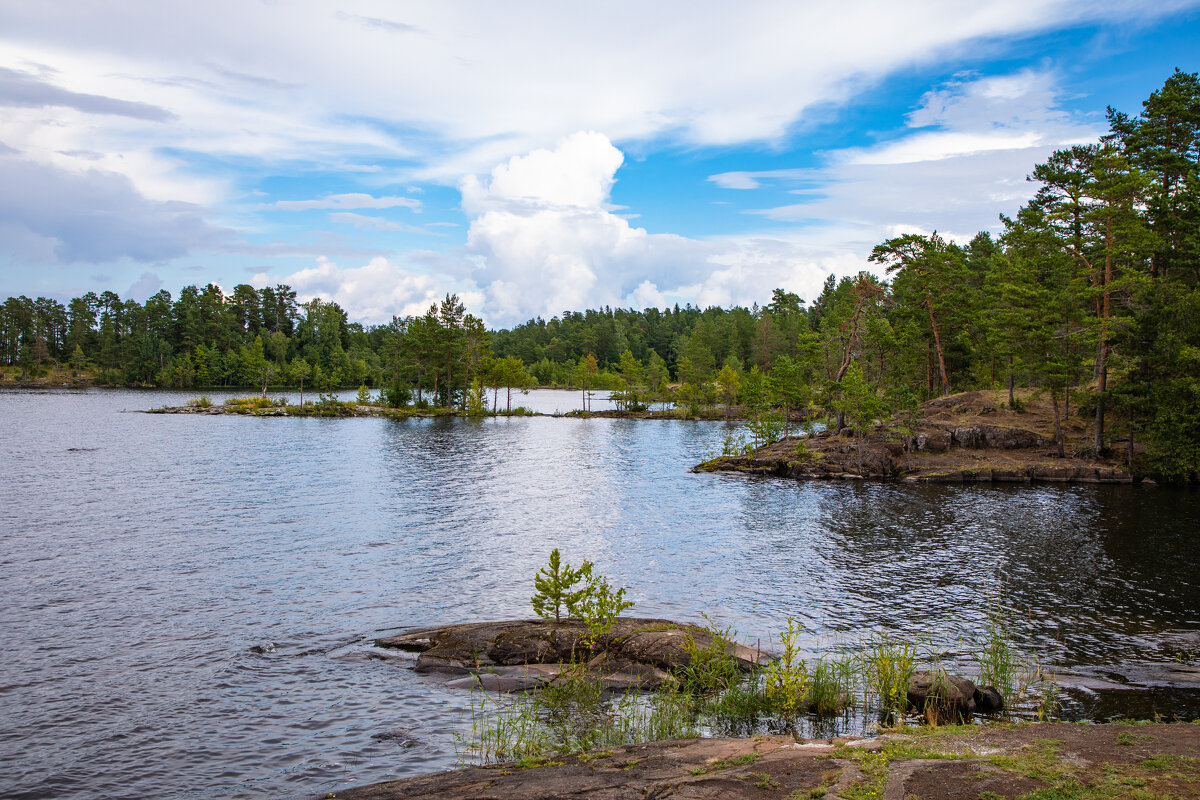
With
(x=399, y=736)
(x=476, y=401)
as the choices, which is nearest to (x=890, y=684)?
(x=399, y=736)

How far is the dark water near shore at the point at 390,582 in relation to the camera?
574 inches

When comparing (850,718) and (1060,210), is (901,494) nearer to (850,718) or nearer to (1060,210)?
(1060,210)

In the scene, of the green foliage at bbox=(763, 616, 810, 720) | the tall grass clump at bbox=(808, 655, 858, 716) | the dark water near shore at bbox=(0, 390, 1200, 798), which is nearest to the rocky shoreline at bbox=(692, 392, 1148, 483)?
the dark water near shore at bbox=(0, 390, 1200, 798)

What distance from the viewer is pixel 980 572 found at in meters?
28.7

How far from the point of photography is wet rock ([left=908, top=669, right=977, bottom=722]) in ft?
48.0

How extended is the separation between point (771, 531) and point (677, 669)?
21695 mm

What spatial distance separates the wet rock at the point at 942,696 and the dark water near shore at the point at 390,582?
2695mm

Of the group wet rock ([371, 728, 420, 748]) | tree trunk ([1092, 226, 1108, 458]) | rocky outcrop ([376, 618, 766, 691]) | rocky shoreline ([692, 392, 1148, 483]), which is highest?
tree trunk ([1092, 226, 1108, 458])

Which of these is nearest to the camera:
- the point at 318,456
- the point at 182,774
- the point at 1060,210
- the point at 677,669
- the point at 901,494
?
the point at 182,774

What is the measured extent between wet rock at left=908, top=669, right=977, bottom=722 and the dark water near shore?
2695mm

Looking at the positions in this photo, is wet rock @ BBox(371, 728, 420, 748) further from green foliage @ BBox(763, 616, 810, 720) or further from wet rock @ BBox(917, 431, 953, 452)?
wet rock @ BBox(917, 431, 953, 452)

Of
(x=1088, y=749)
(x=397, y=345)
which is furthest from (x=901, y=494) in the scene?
(x=397, y=345)

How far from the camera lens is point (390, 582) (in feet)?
87.7

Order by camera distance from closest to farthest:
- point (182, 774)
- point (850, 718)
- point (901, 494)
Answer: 1. point (182, 774)
2. point (850, 718)
3. point (901, 494)
